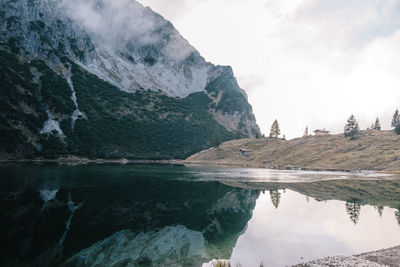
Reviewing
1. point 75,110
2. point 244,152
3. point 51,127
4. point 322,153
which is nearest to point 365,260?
point 322,153

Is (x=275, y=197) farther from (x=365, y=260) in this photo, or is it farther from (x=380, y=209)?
(x=365, y=260)

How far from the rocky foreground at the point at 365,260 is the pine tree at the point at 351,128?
144053mm

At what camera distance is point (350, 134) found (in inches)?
5758

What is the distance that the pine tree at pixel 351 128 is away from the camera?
14512 cm

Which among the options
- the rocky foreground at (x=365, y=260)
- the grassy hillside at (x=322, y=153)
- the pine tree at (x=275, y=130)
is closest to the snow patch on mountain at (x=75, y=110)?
the grassy hillside at (x=322, y=153)

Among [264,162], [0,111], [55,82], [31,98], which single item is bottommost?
[264,162]

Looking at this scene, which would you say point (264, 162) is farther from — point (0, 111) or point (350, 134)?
point (0, 111)

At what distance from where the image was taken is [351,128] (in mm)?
146250

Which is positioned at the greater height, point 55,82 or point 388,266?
point 55,82

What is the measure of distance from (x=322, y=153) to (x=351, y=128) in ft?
99.1

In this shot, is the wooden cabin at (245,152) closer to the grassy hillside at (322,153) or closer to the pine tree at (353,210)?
the grassy hillside at (322,153)

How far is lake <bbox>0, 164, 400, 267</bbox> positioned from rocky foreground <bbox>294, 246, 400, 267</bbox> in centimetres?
126

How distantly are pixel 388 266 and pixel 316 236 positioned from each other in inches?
312

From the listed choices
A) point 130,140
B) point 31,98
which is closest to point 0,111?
point 31,98
